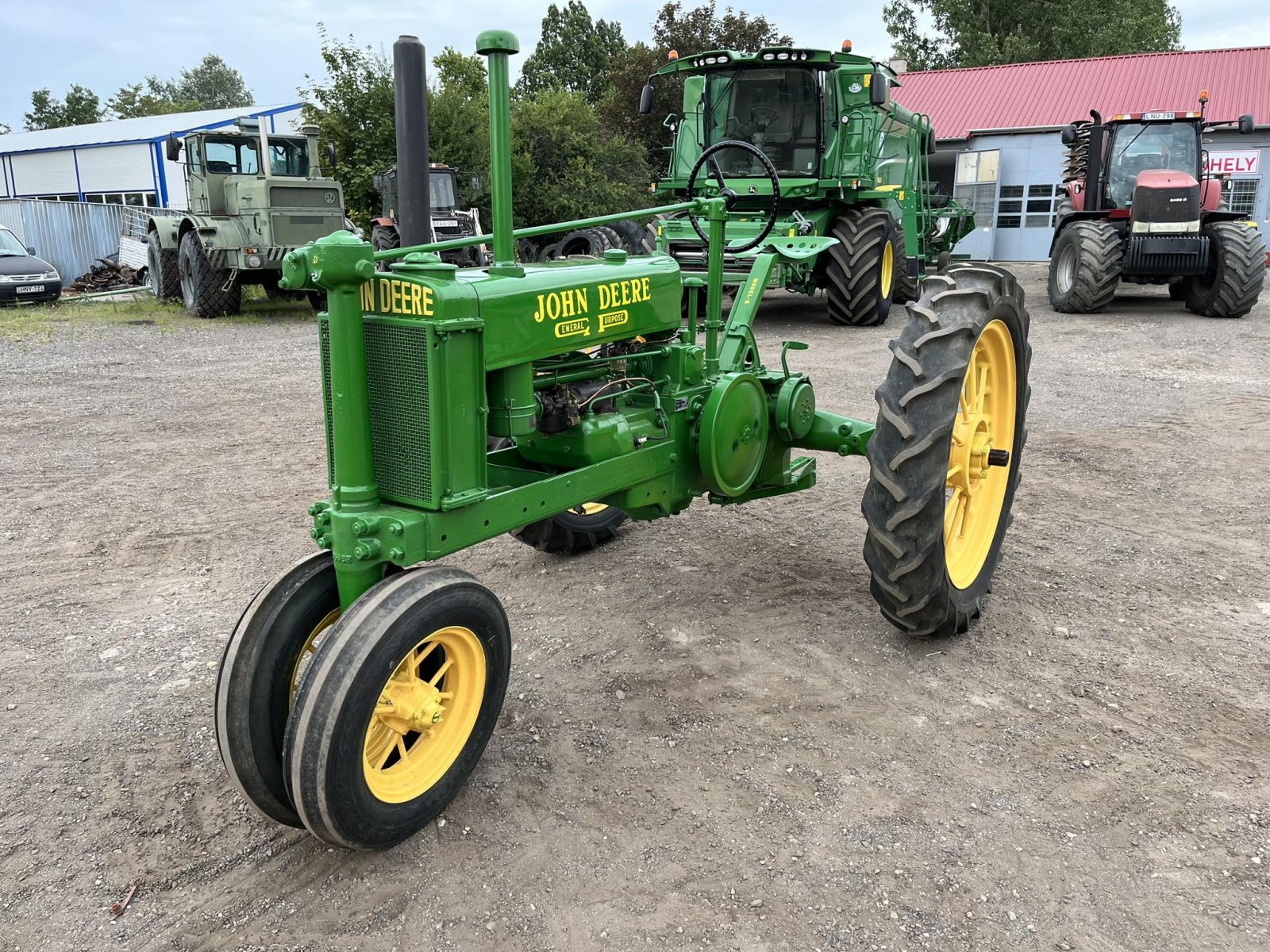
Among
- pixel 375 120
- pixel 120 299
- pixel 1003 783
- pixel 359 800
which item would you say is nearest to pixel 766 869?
pixel 1003 783

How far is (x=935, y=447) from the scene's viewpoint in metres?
3.25

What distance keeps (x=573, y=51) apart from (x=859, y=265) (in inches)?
1369

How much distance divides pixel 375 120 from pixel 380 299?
18.8 m

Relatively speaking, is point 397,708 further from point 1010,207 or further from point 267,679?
point 1010,207

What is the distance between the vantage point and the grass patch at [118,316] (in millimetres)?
12617

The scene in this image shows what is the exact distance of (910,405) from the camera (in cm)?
328

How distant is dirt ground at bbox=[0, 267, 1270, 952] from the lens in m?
2.34

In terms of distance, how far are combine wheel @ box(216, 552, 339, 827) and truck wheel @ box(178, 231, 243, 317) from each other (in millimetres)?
12076

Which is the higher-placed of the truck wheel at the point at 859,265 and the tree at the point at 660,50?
the tree at the point at 660,50

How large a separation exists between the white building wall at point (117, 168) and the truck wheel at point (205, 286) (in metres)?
17.5

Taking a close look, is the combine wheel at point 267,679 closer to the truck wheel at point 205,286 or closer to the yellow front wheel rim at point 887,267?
the yellow front wheel rim at point 887,267

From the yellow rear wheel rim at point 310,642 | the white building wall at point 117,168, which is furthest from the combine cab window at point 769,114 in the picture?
the white building wall at point 117,168

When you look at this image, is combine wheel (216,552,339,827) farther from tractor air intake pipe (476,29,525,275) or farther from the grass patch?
the grass patch

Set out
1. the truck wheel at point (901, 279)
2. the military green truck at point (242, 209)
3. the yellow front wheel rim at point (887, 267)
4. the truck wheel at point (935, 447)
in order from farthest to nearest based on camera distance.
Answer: the military green truck at point (242, 209), the truck wheel at point (901, 279), the yellow front wheel rim at point (887, 267), the truck wheel at point (935, 447)
